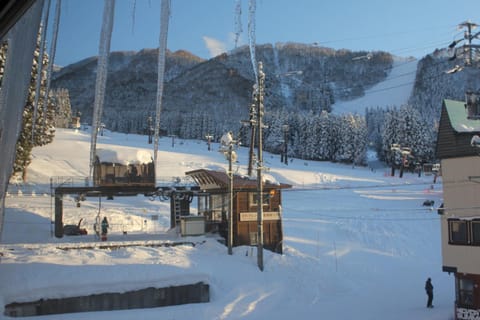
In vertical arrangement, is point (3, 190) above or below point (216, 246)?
above

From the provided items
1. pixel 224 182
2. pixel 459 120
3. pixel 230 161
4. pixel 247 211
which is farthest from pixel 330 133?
pixel 459 120

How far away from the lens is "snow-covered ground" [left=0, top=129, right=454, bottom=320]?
18.8 metres

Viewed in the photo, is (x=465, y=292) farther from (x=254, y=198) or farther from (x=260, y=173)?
(x=254, y=198)

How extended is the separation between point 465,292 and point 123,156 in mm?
22007

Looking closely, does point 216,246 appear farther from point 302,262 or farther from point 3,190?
point 3,190

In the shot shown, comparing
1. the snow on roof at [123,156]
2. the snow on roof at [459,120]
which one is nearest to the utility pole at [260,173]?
the snow on roof at [459,120]

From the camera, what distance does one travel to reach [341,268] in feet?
92.4

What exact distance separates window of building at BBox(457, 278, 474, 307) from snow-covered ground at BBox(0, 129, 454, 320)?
0.95 m

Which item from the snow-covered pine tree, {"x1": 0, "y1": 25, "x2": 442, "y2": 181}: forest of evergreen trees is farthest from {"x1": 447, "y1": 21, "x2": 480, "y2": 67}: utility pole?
the snow-covered pine tree

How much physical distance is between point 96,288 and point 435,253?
25323mm

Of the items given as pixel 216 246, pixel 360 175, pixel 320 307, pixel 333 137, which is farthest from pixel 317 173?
pixel 320 307

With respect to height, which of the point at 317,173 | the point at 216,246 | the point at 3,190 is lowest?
the point at 216,246

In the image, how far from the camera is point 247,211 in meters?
28.4

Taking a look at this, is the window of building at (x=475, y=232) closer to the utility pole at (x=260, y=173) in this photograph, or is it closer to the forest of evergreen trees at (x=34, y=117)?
the utility pole at (x=260, y=173)
